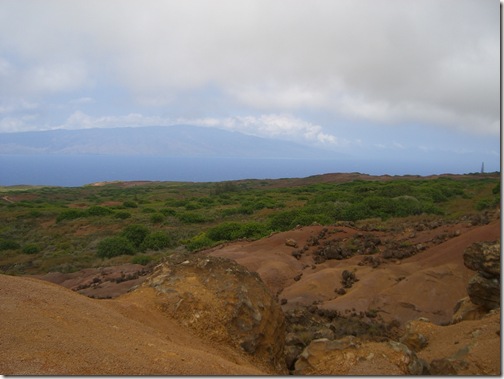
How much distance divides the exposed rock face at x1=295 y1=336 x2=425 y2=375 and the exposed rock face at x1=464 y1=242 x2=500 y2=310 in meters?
3.53

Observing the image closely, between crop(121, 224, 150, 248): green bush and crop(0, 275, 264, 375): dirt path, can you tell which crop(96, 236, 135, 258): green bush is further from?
crop(0, 275, 264, 375): dirt path

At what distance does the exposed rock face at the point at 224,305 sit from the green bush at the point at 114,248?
47.3ft

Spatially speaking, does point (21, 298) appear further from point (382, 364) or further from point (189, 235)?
point (189, 235)

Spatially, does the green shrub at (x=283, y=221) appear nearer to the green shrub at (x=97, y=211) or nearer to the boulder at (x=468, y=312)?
the boulder at (x=468, y=312)

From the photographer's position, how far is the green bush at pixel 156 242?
22375 millimetres

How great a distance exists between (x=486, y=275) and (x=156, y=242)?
17.8m

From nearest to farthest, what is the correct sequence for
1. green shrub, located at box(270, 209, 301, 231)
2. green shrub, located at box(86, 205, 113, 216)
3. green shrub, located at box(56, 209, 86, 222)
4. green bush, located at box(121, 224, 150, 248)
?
green bush, located at box(121, 224, 150, 248) < green shrub, located at box(270, 209, 301, 231) < green shrub, located at box(56, 209, 86, 222) < green shrub, located at box(86, 205, 113, 216)

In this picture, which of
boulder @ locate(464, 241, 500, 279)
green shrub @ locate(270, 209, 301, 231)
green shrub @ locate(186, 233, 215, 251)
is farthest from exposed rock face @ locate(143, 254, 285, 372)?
green shrub @ locate(270, 209, 301, 231)

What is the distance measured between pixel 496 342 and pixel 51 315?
21.9 ft

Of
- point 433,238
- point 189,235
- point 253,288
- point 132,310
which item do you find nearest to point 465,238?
point 433,238

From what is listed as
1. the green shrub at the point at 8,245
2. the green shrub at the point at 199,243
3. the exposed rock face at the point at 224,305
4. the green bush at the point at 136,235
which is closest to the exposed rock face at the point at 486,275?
the exposed rock face at the point at 224,305

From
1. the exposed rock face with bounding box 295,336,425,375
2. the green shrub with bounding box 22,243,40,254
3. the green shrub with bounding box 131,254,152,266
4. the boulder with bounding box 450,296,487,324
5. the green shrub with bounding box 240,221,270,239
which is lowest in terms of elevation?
the green shrub with bounding box 22,243,40,254

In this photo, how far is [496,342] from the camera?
20.4 feet

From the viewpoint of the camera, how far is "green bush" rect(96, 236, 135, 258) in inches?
845
